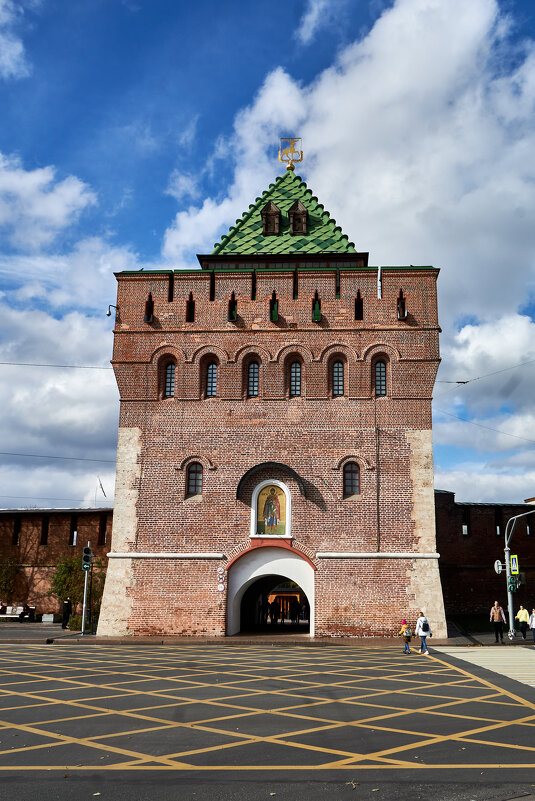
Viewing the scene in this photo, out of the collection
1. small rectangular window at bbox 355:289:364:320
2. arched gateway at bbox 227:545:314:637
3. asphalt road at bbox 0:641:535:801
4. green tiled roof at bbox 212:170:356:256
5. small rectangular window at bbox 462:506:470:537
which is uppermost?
green tiled roof at bbox 212:170:356:256

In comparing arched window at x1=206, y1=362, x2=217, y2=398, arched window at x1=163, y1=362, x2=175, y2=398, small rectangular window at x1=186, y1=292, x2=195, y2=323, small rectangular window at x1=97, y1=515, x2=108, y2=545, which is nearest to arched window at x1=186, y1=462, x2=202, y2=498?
arched window at x1=206, y1=362, x2=217, y2=398

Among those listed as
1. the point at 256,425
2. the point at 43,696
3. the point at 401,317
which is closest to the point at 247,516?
the point at 256,425

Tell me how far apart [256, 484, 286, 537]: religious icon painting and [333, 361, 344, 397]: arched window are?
429 centimetres

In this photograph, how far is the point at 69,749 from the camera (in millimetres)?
8719

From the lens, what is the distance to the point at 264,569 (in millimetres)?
25266

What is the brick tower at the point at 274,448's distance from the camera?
2489 centimetres

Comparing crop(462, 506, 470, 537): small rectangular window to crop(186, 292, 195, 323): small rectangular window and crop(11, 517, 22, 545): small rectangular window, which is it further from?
crop(11, 517, 22, 545): small rectangular window

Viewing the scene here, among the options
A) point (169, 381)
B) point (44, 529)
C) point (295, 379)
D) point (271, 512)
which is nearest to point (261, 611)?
point (271, 512)

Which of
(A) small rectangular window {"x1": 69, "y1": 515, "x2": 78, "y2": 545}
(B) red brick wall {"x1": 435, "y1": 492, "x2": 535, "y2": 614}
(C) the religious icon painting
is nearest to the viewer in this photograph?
(C) the religious icon painting

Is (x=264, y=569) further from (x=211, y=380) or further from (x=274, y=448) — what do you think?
(x=211, y=380)

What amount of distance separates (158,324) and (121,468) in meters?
5.77

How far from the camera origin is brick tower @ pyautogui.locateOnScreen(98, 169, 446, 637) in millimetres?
24891

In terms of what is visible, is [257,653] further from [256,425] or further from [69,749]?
[69,749]

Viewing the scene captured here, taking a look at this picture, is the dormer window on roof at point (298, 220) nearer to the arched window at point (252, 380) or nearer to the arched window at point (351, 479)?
the arched window at point (252, 380)
